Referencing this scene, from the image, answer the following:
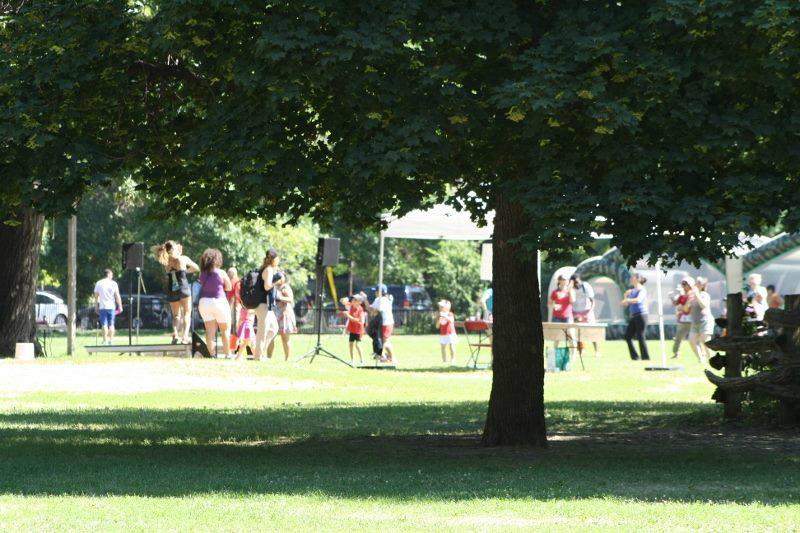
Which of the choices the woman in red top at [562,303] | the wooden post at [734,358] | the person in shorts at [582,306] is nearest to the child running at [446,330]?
the woman in red top at [562,303]

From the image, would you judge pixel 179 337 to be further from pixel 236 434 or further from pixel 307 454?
pixel 307 454

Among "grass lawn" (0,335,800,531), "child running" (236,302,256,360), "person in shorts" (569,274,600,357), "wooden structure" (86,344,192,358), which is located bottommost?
"grass lawn" (0,335,800,531)

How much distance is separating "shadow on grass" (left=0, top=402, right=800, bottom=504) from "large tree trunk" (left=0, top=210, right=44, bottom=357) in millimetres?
6880

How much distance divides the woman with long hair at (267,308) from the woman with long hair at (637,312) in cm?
814

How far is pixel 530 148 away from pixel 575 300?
62.9ft

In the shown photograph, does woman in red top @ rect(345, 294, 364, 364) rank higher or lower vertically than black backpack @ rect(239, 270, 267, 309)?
lower

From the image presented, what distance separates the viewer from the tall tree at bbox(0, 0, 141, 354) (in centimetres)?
1031

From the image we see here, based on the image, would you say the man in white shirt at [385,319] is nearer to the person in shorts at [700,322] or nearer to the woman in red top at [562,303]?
the woman in red top at [562,303]

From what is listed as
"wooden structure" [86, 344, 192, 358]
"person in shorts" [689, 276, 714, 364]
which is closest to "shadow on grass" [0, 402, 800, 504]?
"wooden structure" [86, 344, 192, 358]

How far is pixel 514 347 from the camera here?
1198 cm

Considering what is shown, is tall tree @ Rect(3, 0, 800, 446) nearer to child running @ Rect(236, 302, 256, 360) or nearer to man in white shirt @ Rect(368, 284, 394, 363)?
child running @ Rect(236, 302, 256, 360)

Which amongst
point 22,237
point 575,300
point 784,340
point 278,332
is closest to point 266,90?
point 784,340

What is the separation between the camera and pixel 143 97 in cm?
1143

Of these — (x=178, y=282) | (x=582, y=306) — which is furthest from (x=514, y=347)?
(x=582, y=306)
